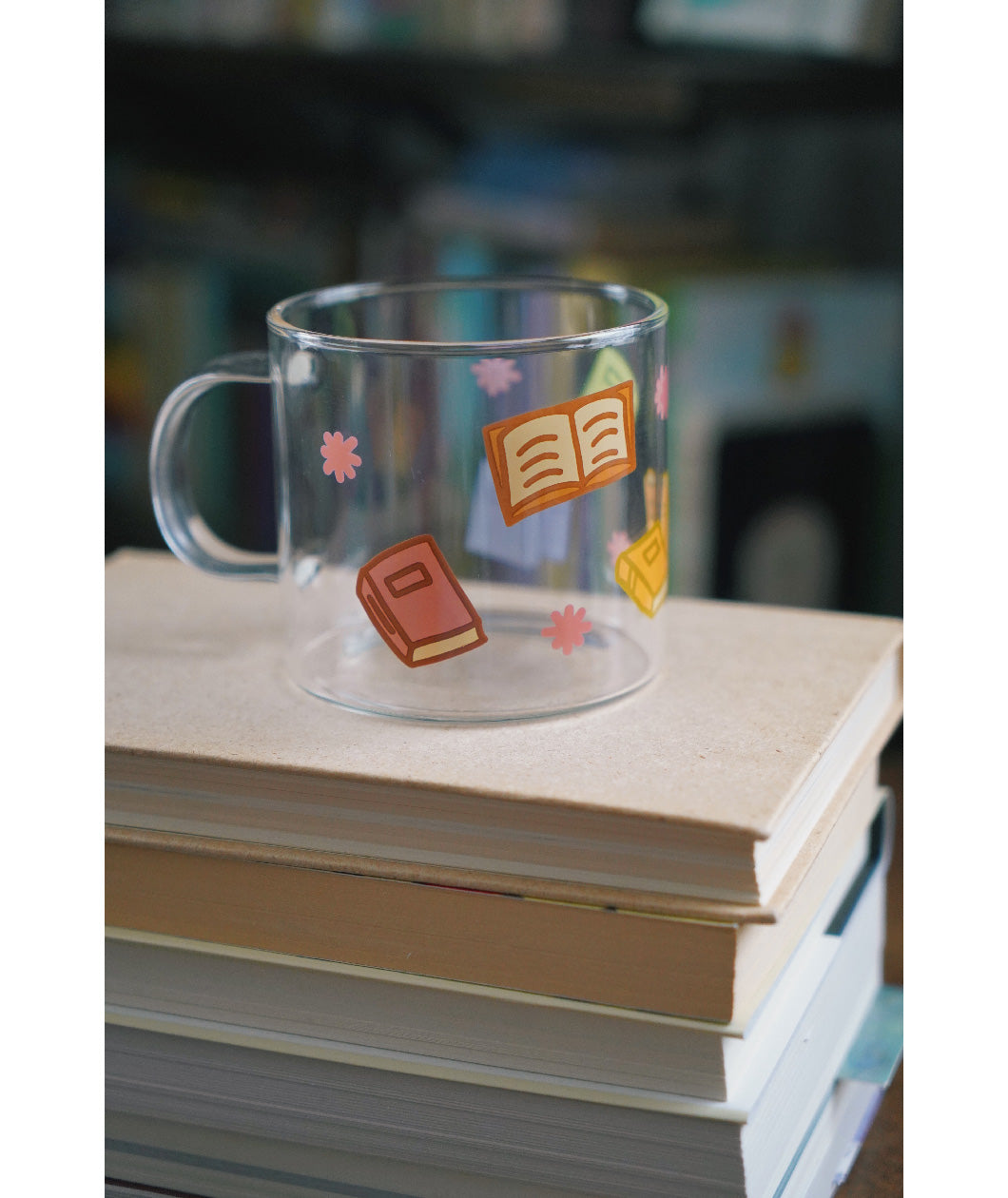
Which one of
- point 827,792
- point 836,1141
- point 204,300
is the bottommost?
point 836,1141

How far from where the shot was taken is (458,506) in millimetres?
540

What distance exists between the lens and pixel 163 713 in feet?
1.73

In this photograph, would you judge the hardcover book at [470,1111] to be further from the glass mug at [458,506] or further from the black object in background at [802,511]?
the black object in background at [802,511]

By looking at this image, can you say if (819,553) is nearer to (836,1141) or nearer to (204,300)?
(204,300)

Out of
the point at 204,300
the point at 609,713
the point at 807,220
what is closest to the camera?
the point at 609,713

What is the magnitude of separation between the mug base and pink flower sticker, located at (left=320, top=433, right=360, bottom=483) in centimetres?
8

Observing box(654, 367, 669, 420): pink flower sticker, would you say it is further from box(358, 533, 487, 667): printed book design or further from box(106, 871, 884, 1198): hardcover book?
box(106, 871, 884, 1198): hardcover book

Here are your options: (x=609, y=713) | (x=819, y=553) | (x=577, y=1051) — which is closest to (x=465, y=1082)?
(x=577, y=1051)

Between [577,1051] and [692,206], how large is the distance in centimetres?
98

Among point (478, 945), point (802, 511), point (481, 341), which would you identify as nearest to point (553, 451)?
point (481, 341)

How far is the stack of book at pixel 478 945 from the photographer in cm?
43

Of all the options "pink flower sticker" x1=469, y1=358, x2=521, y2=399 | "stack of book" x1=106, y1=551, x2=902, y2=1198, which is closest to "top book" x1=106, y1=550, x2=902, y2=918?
"stack of book" x1=106, y1=551, x2=902, y2=1198

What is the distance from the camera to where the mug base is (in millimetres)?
529

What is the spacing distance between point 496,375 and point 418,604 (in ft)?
0.36
